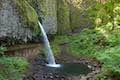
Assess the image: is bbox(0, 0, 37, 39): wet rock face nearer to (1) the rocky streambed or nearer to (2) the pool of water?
(1) the rocky streambed

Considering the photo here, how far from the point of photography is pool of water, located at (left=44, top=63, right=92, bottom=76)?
9.71 m

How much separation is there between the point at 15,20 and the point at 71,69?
2.66 meters

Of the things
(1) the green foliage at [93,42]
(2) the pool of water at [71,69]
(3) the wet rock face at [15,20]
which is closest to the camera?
(2) the pool of water at [71,69]

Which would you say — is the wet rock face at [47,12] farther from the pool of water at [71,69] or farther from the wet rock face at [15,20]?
the pool of water at [71,69]

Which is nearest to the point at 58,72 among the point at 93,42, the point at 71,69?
the point at 71,69

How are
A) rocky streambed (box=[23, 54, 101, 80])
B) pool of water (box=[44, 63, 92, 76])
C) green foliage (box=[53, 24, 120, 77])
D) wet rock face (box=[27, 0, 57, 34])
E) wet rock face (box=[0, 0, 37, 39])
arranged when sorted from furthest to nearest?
wet rock face (box=[27, 0, 57, 34])
green foliage (box=[53, 24, 120, 77])
wet rock face (box=[0, 0, 37, 39])
pool of water (box=[44, 63, 92, 76])
rocky streambed (box=[23, 54, 101, 80])

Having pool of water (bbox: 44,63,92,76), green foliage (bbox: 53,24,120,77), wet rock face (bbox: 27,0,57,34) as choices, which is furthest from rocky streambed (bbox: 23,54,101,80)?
wet rock face (bbox: 27,0,57,34)

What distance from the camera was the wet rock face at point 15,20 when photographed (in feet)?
32.4

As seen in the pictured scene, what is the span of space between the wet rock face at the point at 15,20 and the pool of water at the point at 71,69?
1628mm

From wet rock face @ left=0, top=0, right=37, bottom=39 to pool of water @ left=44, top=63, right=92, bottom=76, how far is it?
1.63 metres

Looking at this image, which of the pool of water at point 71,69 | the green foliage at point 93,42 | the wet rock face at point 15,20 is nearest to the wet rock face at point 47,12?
the green foliage at point 93,42

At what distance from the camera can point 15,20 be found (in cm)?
1027

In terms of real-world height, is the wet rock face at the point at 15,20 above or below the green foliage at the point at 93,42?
above

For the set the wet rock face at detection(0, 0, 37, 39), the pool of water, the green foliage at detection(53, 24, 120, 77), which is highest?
the wet rock face at detection(0, 0, 37, 39)
